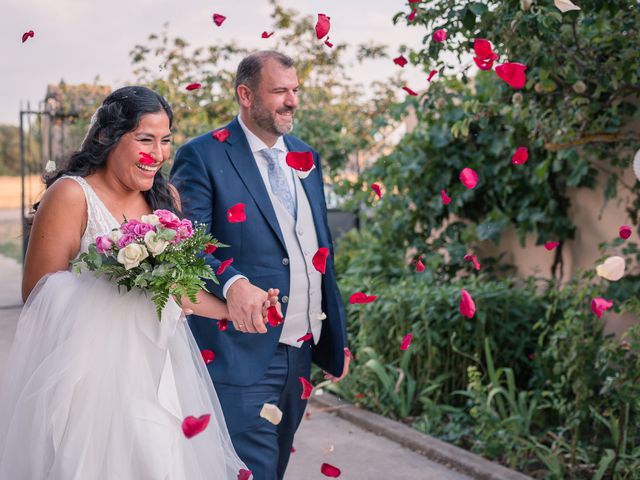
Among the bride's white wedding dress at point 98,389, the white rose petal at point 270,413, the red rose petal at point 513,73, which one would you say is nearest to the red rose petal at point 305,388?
the white rose petal at point 270,413

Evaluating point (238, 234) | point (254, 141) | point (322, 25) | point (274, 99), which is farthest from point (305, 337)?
point (322, 25)

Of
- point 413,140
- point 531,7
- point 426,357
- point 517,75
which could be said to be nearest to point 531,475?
point 426,357

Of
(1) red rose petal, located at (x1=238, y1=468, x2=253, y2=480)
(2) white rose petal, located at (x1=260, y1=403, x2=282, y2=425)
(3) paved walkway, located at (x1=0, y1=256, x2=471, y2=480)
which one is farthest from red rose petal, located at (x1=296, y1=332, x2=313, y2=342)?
(3) paved walkway, located at (x1=0, y1=256, x2=471, y2=480)

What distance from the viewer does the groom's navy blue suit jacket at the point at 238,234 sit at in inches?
140

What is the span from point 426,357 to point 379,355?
415 millimetres

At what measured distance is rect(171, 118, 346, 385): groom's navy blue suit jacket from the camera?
140 inches

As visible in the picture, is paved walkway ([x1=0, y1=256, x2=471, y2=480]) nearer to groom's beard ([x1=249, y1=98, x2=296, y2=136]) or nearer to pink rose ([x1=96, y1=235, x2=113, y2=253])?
groom's beard ([x1=249, y1=98, x2=296, y2=136])

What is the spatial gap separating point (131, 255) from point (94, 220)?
33 centimetres

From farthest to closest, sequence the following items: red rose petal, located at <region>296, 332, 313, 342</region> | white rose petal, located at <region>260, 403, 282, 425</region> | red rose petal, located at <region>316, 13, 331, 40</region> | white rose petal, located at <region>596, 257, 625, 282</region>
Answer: white rose petal, located at <region>596, 257, 625, 282</region>
red rose petal, located at <region>316, 13, 331, 40</region>
red rose petal, located at <region>296, 332, 313, 342</region>
white rose petal, located at <region>260, 403, 282, 425</region>

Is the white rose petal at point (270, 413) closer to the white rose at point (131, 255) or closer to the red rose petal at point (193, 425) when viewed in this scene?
the red rose petal at point (193, 425)

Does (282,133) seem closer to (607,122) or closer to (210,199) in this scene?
(210,199)

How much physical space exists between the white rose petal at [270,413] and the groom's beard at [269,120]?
111cm

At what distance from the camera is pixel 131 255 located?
2.61 meters

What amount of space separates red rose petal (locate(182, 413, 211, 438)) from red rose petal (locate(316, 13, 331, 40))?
76.6 inches
